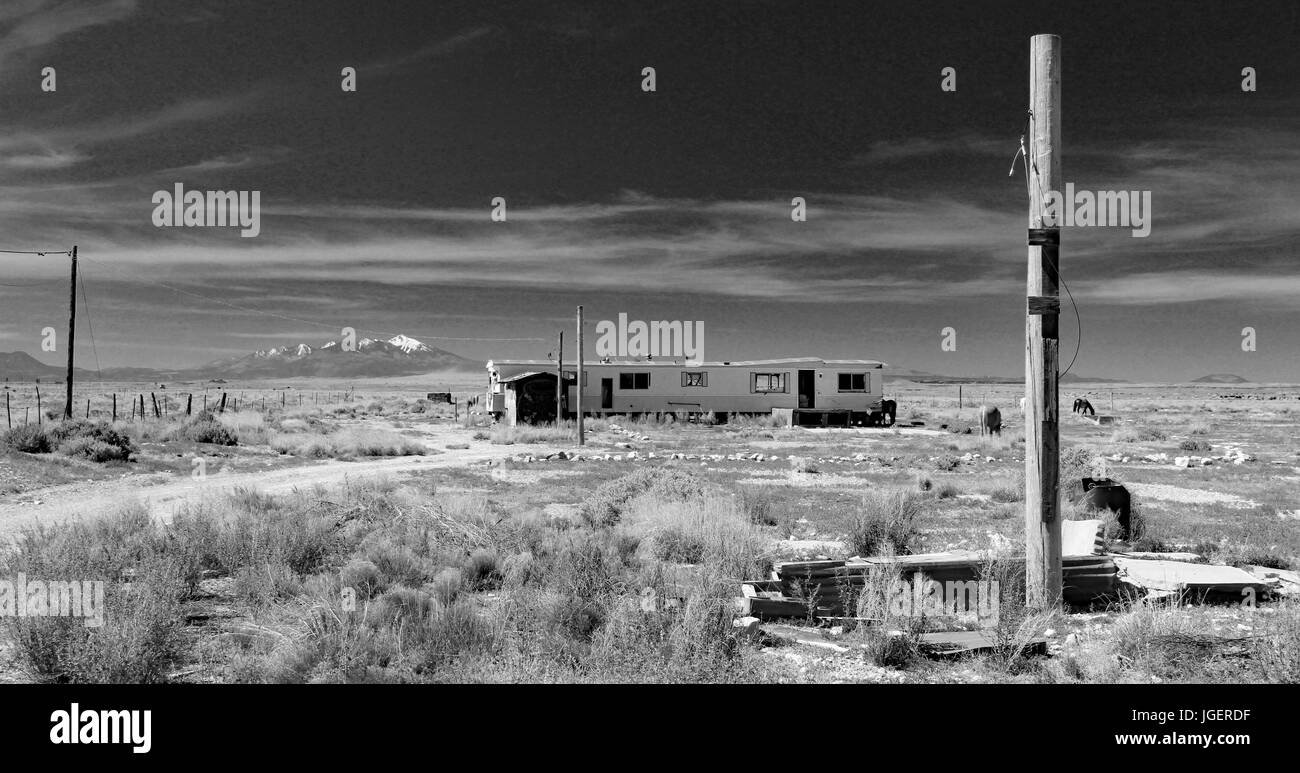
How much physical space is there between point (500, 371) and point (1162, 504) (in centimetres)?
2650

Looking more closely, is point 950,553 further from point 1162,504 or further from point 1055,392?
point 1162,504

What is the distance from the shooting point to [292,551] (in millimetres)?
7262

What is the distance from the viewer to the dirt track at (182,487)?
1062 cm

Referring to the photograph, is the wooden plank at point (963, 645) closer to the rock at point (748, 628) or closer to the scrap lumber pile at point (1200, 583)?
the rock at point (748, 628)

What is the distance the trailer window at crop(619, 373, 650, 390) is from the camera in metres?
34.4

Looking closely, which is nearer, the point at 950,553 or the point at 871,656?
the point at 871,656

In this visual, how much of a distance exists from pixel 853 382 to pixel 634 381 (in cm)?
981

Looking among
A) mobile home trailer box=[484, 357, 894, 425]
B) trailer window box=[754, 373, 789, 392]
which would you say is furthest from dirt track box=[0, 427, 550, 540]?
trailer window box=[754, 373, 789, 392]

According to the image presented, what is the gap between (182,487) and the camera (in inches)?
547

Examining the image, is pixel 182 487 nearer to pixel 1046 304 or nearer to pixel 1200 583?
pixel 1046 304

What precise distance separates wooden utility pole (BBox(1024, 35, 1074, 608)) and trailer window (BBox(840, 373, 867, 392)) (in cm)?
3027
